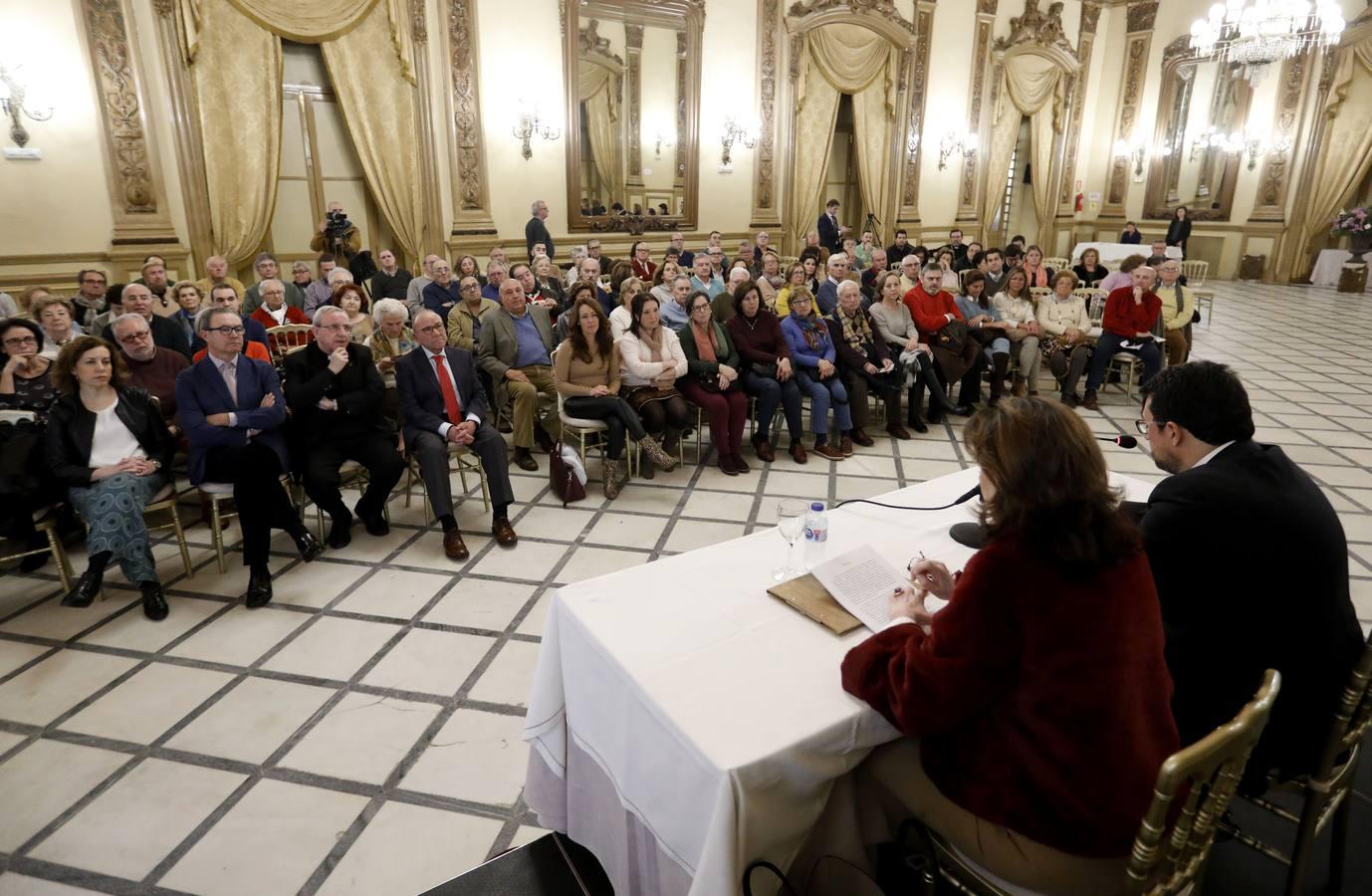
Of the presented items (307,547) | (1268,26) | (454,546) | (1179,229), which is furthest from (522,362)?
(1179,229)

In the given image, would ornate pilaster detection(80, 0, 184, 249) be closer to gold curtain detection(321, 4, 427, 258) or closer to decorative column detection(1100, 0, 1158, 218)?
gold curtain detection(321, 4, 427, 258)

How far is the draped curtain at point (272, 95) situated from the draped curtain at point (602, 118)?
1.92m

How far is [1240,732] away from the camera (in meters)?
1.08

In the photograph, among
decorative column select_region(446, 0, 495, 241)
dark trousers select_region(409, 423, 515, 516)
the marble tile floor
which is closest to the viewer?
the marble tile floor

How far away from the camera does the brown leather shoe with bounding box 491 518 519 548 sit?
3.65 metres

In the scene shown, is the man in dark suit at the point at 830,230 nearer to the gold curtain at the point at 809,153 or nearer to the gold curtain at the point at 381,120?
the gold curtain at the point at 809,153

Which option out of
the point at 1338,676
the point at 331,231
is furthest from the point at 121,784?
the point at 331,231

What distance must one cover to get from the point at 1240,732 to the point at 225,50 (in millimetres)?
8162

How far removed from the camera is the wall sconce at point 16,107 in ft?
18.9

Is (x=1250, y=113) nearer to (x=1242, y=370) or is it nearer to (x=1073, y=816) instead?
(x=1242, y=370)

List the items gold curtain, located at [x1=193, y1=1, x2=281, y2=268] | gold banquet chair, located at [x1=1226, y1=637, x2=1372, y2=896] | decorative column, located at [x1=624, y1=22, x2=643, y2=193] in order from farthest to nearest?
1. decorative column, located at [x1=624, y1=22, x2=643, y2=193]
2. gold curtain, located at [x1=193, y1=1, x2=281, y2=268]
3. gold banquet chair, located at [x1=1226, y1=637, x2=1372, y2=896]

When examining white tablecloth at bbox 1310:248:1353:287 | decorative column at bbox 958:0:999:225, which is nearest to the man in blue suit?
decorative column at bbox 958:0:999:225

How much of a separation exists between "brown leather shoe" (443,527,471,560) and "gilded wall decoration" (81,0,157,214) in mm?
5110

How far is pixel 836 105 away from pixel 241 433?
9.34 metres
